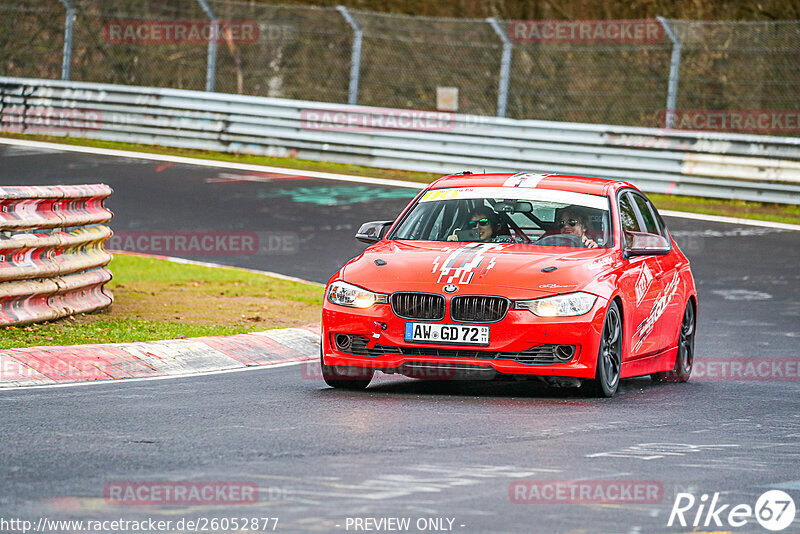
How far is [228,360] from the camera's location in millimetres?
11375

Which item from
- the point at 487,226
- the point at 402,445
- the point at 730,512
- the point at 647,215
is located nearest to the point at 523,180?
the point at 487,226

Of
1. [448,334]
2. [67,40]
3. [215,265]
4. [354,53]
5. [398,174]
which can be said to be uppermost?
[354,53]

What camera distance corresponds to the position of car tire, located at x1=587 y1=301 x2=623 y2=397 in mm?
9539

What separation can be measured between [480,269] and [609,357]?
1060 millimetres

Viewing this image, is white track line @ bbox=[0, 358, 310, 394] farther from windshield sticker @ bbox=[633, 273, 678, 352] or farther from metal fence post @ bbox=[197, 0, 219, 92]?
metal fence post @ bbox=[197, 0, 219, 92]

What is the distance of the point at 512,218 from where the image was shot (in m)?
10.6

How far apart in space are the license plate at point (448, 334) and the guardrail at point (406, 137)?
15.4 metres

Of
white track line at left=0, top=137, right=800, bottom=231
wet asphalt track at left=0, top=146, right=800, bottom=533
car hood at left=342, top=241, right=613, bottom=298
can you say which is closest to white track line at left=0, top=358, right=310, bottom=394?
wet asphalt track at left=0, top=146, right=800, bottom=533

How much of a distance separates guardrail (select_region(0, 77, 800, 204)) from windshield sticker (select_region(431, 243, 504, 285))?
48.4 ft

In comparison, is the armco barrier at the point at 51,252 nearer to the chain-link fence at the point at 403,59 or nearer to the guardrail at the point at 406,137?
the guardrail at the point at 406,137

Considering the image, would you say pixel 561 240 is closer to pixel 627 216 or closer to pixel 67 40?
pixel 627 216

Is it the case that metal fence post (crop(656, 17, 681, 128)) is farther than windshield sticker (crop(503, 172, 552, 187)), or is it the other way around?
metal fence post (crop(656, 17, 681, 128))

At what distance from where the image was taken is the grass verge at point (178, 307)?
11.7 m

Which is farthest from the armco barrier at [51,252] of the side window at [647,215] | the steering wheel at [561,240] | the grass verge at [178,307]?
the side window at [647,215]
